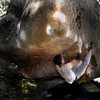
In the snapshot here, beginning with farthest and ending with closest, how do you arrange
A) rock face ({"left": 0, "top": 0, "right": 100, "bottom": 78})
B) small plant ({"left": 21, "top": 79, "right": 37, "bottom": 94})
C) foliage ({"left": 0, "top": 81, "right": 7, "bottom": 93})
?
small plant ({"left": 21, "top": 79, "right": 37, "bottom": 94}) < foliage ({"left": 0, "top": 81, "right": 7, "bottom": 93}) < rock face ({"left": 0, "top": 0, "right": 100, "bottom": 78})

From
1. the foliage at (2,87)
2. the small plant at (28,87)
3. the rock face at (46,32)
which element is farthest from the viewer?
the small plant at (28,87)

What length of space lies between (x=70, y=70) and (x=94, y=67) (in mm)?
1996

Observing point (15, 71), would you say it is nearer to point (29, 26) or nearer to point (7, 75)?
point (7, 75)

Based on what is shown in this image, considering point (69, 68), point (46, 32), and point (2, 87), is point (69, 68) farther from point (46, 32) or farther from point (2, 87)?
point (2, 87)

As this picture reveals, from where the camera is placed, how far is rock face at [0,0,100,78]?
3.85 metres

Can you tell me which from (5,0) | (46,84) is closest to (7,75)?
(46,84)

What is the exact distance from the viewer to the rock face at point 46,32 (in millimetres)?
3848

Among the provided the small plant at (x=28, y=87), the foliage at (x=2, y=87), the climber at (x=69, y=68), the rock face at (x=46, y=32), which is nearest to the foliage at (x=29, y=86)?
the small plant at (x=28, y=87)

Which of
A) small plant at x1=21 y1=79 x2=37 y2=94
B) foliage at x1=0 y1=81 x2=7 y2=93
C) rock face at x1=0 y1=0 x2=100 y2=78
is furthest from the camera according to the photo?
small plant at x1=21 y1=79 x2=37 y2=94

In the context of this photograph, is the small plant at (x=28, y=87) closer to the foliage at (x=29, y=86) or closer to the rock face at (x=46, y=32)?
the foliage at (x=29, y=86)

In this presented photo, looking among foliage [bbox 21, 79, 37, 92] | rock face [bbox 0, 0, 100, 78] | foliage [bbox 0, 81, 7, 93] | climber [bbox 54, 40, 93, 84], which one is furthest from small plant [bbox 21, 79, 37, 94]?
climber [bbox 54, 40, 93, 84]

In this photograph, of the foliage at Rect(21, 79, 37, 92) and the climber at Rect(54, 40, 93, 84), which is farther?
the foliage at Rect(21, 79, 37, 92)

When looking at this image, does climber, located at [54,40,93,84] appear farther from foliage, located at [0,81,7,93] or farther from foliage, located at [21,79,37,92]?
foliage, located at [0,81,7,93]

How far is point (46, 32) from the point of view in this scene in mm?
3855
